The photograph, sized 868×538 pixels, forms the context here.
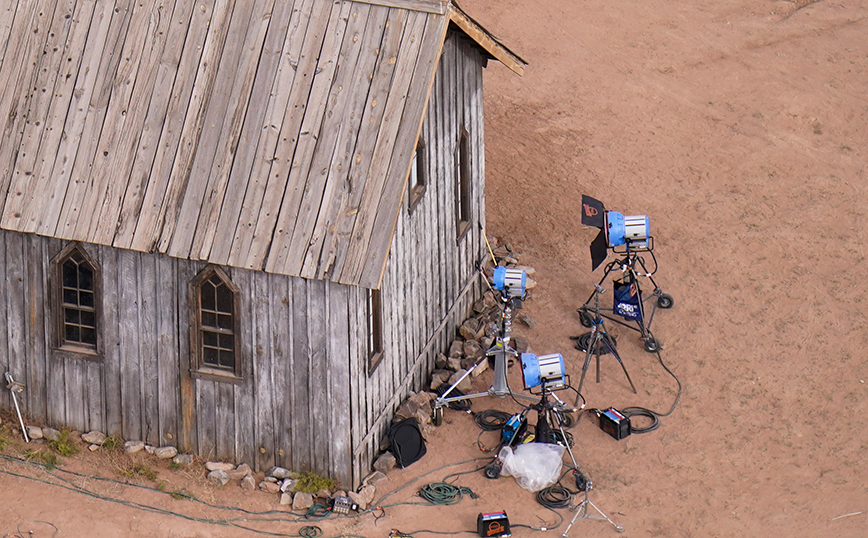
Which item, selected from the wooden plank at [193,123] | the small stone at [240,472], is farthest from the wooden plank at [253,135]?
the small stone at [240,472]

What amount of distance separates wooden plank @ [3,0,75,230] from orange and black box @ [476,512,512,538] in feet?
24.0

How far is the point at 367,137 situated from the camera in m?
16.6

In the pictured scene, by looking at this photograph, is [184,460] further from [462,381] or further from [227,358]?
[462,381]

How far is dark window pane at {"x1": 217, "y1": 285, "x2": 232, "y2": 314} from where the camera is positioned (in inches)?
685

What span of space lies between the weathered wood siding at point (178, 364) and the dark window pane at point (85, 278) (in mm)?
284

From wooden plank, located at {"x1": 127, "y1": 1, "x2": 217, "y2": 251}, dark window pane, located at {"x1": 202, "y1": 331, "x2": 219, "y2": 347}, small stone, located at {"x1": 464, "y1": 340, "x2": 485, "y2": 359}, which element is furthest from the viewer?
small stone, located at {"x1": 464, "y1": 340, "x2": 485, "y2": 359}

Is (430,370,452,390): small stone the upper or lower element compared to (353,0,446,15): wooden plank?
lower

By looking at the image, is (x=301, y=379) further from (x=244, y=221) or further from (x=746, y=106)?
(x=746, y=106)

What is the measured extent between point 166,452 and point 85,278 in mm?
2690

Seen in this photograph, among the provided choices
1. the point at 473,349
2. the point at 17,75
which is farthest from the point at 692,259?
the point at 17,75

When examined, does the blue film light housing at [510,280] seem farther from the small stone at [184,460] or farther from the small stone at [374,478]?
the small stone at [184,460]

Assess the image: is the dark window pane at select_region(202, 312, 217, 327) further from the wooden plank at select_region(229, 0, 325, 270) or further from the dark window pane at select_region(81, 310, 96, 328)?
the dark window pane at select_region(81, 310, 96, 328)

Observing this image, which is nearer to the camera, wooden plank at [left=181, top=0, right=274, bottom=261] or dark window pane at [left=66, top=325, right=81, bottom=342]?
wooden plank at [left=181, top=0, right=274, bottom=261]

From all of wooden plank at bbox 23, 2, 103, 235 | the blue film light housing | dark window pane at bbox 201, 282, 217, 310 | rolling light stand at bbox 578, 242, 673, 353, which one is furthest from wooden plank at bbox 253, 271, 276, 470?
rolling light stand at bbox 578, 242, 673, 353
